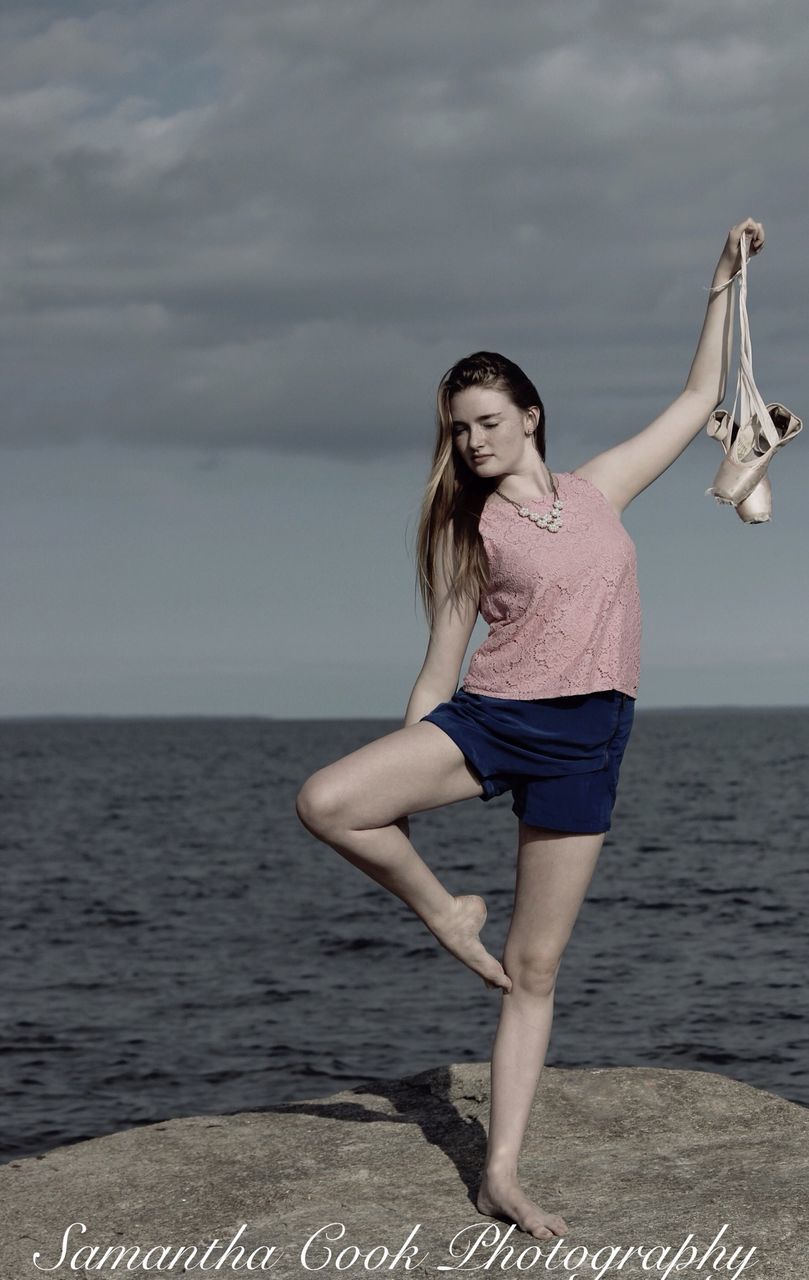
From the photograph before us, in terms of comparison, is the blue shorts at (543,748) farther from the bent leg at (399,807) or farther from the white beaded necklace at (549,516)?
the white beaded necklace at (549,516)

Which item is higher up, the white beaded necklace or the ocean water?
the white beaded necklace

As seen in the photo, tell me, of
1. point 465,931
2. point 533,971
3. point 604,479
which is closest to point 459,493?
point 604,479

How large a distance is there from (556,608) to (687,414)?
1018 mm

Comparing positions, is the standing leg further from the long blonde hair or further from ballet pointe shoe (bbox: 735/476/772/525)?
Answer: ballet pointe shoe (bbox: 735/476/772/525)

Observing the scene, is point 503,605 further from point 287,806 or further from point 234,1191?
point 287,806

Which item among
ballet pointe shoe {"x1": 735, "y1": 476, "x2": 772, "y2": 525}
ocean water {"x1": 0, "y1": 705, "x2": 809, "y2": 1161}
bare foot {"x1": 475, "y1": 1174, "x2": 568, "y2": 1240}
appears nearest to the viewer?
bare foot {"x1": 475, "y1": 1174, "x2": 568, "y2": 1240}

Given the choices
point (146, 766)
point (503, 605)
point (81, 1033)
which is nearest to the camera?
point (503, 605)

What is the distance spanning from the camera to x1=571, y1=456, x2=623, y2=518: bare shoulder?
16.4ft

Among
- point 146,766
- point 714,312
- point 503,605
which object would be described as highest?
point 714,312

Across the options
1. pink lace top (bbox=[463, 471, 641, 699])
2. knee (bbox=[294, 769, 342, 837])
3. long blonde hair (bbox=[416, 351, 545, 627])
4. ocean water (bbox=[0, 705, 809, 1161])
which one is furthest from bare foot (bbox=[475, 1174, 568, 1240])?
ocean water (bbox=[0, 705, 809, 1161])

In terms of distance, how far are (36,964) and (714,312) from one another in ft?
48.5

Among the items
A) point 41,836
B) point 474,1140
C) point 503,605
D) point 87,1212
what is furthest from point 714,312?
point 41,836

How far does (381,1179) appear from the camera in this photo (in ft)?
16.9

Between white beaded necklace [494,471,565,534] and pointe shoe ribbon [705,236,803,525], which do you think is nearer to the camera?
white beaded necklace [494,471,565,534]
